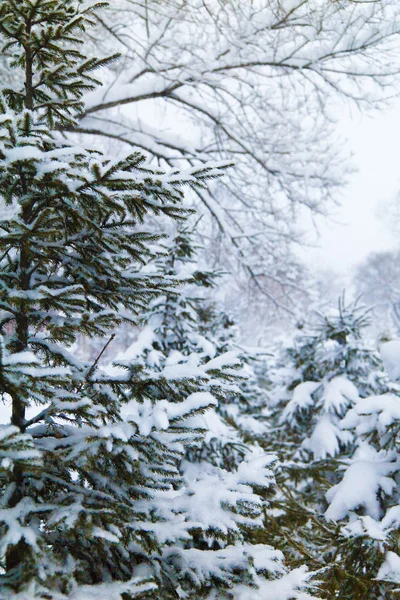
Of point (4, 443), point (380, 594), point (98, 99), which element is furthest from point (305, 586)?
point (98, 99)

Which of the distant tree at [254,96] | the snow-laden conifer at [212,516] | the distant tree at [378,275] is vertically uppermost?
the distant tree at [378,275]

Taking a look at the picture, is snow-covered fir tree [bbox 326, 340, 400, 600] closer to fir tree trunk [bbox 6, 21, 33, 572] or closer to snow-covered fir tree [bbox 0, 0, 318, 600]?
snow-covered fir tree [bbox 0, 0, 318, 600]

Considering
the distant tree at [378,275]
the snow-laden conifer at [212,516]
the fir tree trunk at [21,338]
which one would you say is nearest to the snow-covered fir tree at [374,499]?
the snow-laden conifer at [212,516]

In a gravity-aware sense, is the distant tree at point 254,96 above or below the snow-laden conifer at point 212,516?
above

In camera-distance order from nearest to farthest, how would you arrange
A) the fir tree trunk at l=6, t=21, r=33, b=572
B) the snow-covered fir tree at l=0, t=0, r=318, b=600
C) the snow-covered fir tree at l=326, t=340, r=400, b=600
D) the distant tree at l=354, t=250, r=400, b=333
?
the snow-covered fir tree at l=0, t=0, r=318, b=600
the fir tree trunk at l=6, t=21, r=33, b=572
the snow-covered fir tree at l=326, t=340, r=400, b=600
the distant tree at l=354, t=250, r=400, b=333

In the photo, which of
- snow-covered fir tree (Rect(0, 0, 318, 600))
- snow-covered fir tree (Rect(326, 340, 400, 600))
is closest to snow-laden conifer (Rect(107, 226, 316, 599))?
snow-covered fir tree (Rect(0, 0, 318, 600))

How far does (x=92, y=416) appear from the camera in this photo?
1746 millimetres

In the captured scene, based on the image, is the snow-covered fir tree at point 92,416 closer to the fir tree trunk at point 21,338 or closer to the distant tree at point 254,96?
the fir tree trunk at point 21,338

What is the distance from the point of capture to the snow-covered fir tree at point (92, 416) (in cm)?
149

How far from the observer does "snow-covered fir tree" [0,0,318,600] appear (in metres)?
1.49

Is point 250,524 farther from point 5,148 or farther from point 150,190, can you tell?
point 5,148

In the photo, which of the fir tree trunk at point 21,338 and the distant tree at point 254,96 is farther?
the distant tree at point 254,96

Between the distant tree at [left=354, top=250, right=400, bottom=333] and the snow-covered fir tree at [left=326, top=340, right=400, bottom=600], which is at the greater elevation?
the distant tree at [left=354, top=250, right=400, bottom=333]

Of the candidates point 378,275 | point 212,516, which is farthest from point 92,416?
point 378,275
